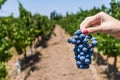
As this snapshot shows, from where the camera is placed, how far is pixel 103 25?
95.4 inches

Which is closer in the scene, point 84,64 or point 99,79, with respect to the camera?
point 84,64

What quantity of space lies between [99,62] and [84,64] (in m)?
Answer: 22.8

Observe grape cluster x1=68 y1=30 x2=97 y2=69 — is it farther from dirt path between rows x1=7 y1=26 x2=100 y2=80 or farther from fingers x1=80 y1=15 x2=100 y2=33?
dirt path between rows x1=7 y1=26 x2=100 y2=80

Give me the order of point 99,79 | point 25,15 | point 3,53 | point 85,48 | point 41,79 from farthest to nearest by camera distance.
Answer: point 25,15, point 41,79, point 99,79, point 3,53, point 85,48

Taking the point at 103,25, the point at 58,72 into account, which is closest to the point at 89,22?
the point at 103,25

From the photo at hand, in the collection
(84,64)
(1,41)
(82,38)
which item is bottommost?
(1,41)

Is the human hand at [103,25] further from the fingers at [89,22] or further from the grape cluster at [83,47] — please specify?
the grape cluster at [83,47]

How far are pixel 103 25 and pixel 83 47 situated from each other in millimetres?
310

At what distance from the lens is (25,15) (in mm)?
32156

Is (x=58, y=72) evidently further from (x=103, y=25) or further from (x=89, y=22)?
(x=103, y=25)

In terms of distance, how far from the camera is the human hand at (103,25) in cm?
240

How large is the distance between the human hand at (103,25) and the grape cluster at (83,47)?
13cm

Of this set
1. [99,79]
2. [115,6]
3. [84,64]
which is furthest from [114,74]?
[84,64]

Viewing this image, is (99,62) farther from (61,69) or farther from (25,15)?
(25,15)
